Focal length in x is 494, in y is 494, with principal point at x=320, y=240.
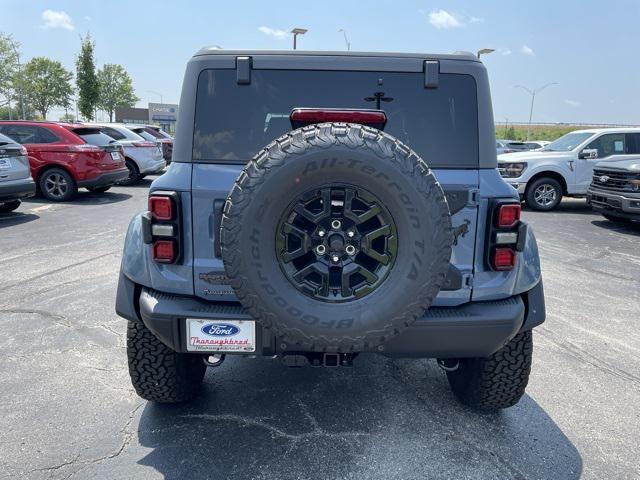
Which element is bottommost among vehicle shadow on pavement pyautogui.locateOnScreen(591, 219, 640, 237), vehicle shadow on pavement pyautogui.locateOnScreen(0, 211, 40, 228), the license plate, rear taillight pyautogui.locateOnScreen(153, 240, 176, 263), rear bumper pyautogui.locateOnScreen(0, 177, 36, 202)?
vehicle shadow on pavement pyautogui.locateOnScreen(0, 211, 40, 228)

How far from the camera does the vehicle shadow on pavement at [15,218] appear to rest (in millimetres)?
8227

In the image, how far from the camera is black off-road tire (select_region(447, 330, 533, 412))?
2.67 meters

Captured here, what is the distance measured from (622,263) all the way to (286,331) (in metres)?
6.28

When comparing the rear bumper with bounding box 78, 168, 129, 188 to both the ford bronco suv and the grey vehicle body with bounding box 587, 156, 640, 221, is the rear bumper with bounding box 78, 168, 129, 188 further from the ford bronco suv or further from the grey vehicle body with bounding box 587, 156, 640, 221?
the grey vehicle body with bounding box 587, 156, 640, 221

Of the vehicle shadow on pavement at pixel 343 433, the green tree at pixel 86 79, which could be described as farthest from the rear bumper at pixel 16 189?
the green tree at pixel 86 79

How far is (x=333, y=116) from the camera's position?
223cm

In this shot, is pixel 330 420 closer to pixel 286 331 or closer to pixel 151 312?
pixel 286 331

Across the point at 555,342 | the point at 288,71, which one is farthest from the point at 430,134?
the point at 555,342

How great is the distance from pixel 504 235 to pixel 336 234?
34.1 inches

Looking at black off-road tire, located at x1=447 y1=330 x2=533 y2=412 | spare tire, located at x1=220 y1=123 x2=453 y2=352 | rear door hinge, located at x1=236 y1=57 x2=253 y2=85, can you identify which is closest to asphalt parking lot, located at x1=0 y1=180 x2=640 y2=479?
black off-road tire, located at x1=447 y1=330 x2=533 y2=412

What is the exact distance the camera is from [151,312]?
90.4 inches

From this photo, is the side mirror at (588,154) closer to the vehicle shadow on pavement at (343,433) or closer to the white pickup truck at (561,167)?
the white pickup truck at (561,167)

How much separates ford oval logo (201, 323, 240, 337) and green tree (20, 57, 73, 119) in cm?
8624

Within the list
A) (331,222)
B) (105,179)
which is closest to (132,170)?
(105,179)
